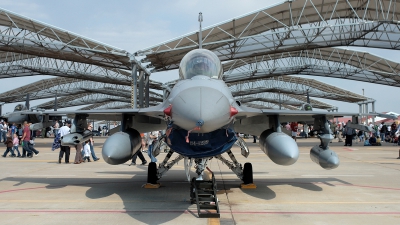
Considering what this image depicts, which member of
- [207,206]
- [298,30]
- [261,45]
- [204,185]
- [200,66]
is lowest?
[207,206]

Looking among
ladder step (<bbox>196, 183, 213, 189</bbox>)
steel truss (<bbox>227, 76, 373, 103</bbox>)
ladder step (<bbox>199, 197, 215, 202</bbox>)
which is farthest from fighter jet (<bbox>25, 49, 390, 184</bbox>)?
steel truss (<bbox>227, 76, 373, 103</bbox>)

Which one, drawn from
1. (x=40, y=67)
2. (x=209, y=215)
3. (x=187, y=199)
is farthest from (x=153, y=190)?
(x=40, y=67)

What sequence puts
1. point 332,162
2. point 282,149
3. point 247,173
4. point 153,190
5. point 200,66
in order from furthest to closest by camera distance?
point 247,173, point 153,190, point 332,162, point 282,149, point 200,66

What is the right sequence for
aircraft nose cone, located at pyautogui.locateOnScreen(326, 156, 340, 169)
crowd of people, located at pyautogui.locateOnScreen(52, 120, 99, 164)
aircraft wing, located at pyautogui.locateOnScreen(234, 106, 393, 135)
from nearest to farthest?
aircraft wing, located at pyautogui.locateOnScreen(234, 106, 393, 135), aircraft nose cone, located at pyautogui.locateOnScreen(326, 156, 340, 169), crowd of people, located at pyautogui.locateOnScreen(52, 120, 99, 164)

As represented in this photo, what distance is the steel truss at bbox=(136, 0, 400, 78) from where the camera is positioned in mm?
23375

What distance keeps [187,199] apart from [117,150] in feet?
6.03

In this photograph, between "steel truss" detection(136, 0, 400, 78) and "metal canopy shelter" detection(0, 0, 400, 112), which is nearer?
"steel truss" detection(136, 0, 400, 78)

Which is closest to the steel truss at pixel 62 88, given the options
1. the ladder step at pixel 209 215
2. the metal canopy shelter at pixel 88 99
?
the metal canopy shelter at pixel 88 99

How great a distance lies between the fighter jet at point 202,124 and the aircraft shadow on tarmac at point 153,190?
66cm

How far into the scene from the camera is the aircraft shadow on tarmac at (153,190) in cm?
676

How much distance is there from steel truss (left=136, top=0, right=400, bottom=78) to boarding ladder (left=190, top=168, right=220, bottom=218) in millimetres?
17766

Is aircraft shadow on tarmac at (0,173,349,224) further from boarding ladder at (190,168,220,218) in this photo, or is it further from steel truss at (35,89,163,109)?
steel truss at (35,89,163,109)

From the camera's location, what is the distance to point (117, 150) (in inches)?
301

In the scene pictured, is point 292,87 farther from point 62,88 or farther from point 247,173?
point 247,173
